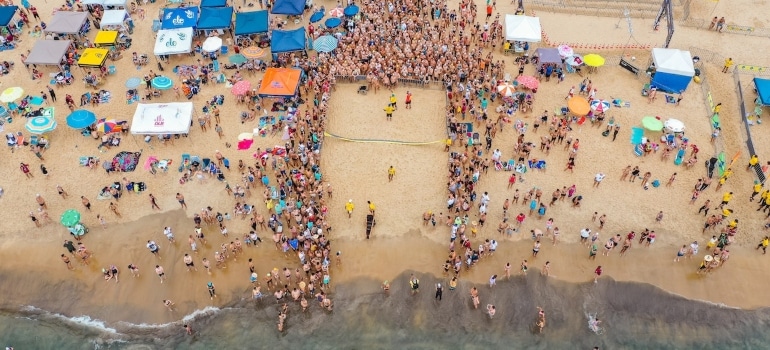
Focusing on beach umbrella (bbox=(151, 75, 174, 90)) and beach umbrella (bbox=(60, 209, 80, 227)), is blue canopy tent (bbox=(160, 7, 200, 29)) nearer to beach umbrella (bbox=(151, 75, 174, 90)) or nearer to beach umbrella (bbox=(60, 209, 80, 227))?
beach umbrella (bbox=(151, 75, 174, 90))

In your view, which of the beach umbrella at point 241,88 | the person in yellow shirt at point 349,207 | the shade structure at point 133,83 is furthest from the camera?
the shade structure at point 133,83

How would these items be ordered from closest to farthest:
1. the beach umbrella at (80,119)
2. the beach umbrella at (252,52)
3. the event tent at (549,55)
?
1. the beach umbrella at (80,119)
2. the event tent at (549,55)
3. the beach umbrella at (252,52)

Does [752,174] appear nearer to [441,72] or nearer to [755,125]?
[755,125]

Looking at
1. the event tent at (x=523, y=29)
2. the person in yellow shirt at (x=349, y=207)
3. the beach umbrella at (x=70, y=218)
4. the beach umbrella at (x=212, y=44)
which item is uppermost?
the event tent at (x=523, y=29)

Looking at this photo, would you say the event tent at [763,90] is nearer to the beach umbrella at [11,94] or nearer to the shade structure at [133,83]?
the shade structure at [133,83]

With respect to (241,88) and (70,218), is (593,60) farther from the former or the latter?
(70,218)

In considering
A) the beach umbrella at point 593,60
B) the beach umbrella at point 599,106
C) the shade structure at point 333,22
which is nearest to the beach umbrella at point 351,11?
the shade structure at point 333,22
